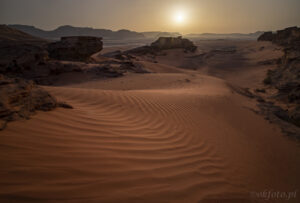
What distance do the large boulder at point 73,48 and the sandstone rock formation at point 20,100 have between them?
40.9ft

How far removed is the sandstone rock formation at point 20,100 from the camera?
6.90 ft

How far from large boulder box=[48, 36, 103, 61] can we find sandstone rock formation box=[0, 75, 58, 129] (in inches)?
490

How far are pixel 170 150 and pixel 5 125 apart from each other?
212 cm

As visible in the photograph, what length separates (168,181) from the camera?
5.78 ft

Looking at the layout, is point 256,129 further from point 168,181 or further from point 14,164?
point 14,164

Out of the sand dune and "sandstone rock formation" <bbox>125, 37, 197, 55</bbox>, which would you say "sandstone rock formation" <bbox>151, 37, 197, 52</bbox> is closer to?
"sandstone rock formation" <bbox>125, 37, 197, 55</bbox>

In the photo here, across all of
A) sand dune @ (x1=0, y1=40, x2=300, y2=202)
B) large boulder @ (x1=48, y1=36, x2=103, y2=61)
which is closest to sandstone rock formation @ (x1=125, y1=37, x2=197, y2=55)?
large boulder @ (x1=48, y1=36, x2=103, y2=61)

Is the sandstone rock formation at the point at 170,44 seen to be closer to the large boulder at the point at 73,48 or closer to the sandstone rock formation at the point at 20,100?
the large boulder at the point at 73,48

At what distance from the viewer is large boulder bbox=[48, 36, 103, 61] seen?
13617 millimetres

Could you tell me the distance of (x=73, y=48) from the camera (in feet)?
45.1

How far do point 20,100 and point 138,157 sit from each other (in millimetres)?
1928

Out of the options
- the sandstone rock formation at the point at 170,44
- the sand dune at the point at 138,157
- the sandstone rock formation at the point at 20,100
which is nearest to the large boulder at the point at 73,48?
the sand dune at the point at 138,157

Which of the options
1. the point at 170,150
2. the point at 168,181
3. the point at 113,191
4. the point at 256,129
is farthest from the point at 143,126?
the point at 256,129

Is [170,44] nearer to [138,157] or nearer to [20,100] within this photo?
[20,100]
